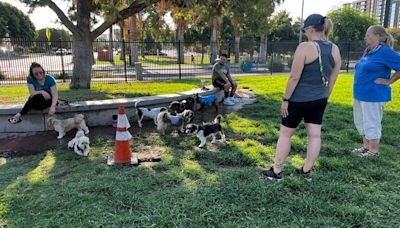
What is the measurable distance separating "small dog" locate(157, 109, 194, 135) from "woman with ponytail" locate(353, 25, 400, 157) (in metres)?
2.84

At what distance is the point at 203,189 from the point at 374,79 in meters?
2.76

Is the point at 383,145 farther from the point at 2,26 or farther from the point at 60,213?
the point at 2,26

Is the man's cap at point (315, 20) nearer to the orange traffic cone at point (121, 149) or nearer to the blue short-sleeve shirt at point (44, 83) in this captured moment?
the orange traffic cone at point (121, 149)

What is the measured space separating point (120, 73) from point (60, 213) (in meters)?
15.1

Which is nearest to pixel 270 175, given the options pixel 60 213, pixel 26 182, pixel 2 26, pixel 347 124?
pixel 60 213

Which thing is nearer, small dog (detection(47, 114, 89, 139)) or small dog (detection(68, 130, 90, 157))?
small dog (detection(68, 130, 90, 157))

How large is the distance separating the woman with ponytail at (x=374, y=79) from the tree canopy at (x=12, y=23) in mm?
64733

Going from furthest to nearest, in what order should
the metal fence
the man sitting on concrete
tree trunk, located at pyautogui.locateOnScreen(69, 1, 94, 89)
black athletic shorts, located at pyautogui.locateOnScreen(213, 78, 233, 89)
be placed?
the metal fence → tree trunk, located at pyautogui.locateOnScreen(69, 1, 94, 89) → black athletic shorts, located at pyautogui.locateOnScreen(213, 78, 233, 89) → the man sitting on concrete

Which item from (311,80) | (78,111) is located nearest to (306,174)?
(311,80)

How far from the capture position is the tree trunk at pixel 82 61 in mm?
9953

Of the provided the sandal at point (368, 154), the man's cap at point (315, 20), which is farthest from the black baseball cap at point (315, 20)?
the sandal at point (368, 154)

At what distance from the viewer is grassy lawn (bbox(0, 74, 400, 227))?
3.04 m

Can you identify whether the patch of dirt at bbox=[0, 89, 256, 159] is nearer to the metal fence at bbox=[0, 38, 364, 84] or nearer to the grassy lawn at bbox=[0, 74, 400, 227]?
the grassy lawn at bbox=[0, 74, 400, 227]

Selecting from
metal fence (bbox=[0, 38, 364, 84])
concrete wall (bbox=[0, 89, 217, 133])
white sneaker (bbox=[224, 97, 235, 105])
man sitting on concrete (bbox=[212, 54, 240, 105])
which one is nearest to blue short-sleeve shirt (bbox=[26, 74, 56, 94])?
concrete wall (bbox=[0, 89, 217, 133])
